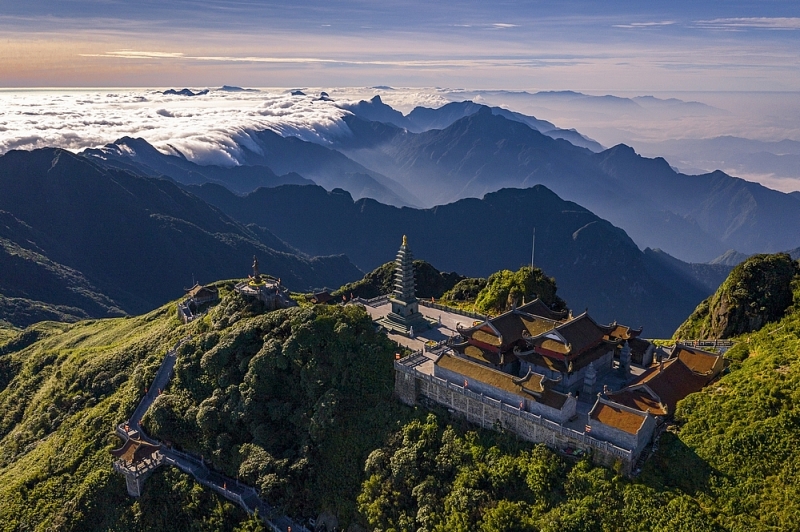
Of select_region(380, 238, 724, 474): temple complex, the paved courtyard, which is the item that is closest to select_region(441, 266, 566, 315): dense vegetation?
the paved courtyard

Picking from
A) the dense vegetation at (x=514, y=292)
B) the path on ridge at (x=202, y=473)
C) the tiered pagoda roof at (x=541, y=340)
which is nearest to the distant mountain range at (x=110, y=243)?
the path on ridge at (x=202, y=473)

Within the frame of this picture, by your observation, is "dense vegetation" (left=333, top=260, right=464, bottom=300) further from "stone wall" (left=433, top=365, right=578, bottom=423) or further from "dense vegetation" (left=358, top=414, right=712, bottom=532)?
"dense vegetation" (left=358, top=414, right=712, bottom=532)

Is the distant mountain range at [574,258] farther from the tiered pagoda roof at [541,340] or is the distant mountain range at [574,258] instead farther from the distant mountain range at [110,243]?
the tiered pagoda roof at [541,340]

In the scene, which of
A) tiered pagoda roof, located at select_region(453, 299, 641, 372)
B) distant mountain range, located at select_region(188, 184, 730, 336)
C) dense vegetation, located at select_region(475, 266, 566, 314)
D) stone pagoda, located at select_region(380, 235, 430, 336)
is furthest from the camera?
distant mountain range, located at select_region(188, 184, 730, 336)

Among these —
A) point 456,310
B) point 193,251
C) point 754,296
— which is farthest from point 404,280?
point 193,251

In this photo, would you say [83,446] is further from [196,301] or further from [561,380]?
[561,380]

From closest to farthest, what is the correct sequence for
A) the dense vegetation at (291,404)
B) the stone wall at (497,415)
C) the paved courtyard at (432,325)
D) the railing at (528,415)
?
the railing at (528,415), the stone wall at (497,415), the dense vegetation at (291,404), the paved courtyard at (432,325)
